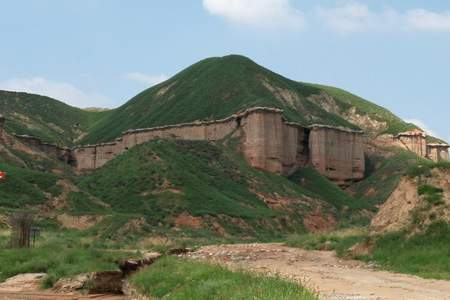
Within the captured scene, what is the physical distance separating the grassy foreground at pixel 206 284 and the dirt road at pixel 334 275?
112 centimetres

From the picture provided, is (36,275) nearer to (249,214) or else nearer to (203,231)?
(203,231)

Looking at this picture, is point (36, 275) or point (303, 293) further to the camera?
point (36, 275)

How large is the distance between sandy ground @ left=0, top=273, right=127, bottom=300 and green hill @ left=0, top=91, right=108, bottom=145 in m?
79.3

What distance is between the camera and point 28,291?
18.6m

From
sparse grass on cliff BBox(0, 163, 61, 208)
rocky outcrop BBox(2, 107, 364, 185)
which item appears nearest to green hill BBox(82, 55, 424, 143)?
rocky outcrop BBox(2, 107, 364, 185)

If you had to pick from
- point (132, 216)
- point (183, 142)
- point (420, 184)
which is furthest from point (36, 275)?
point (183, 142)

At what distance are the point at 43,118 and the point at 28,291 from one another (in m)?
105

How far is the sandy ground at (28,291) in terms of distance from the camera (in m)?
17.5

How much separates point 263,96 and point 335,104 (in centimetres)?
3356

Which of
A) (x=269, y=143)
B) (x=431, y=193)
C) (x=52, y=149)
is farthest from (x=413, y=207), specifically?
(x=52, y=149)

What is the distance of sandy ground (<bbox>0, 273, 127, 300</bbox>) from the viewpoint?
1745 cm

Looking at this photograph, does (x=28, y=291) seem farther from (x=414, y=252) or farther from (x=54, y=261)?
(x=414, y=252)

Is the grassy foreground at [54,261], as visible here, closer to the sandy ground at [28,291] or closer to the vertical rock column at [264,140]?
the sandy ground at [28,291]

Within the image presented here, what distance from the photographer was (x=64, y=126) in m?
126
